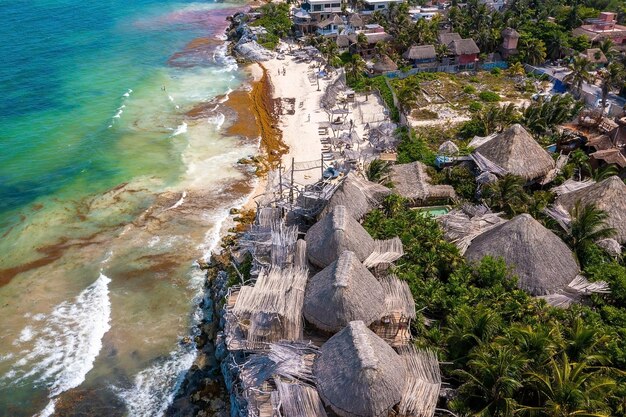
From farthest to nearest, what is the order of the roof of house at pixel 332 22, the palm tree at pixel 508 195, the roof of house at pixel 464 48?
1. the roof of house at pixel 332 22
2. the roof of house at pixel 464 48
3. the palm tree at pixel 508 195

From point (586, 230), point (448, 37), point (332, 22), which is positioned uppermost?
point (332, 22)

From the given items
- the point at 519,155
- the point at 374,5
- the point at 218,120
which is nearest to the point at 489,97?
the point at 519,155

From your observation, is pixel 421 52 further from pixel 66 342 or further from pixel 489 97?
pixel 66 342

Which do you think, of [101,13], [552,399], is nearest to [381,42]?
[552,399]

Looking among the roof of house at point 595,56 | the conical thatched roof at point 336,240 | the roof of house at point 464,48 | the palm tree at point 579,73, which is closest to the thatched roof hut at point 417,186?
the conical thatched roof at point 336,240

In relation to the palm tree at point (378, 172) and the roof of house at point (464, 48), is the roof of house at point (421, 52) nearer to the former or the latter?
the roof of house at point (464, 48)
